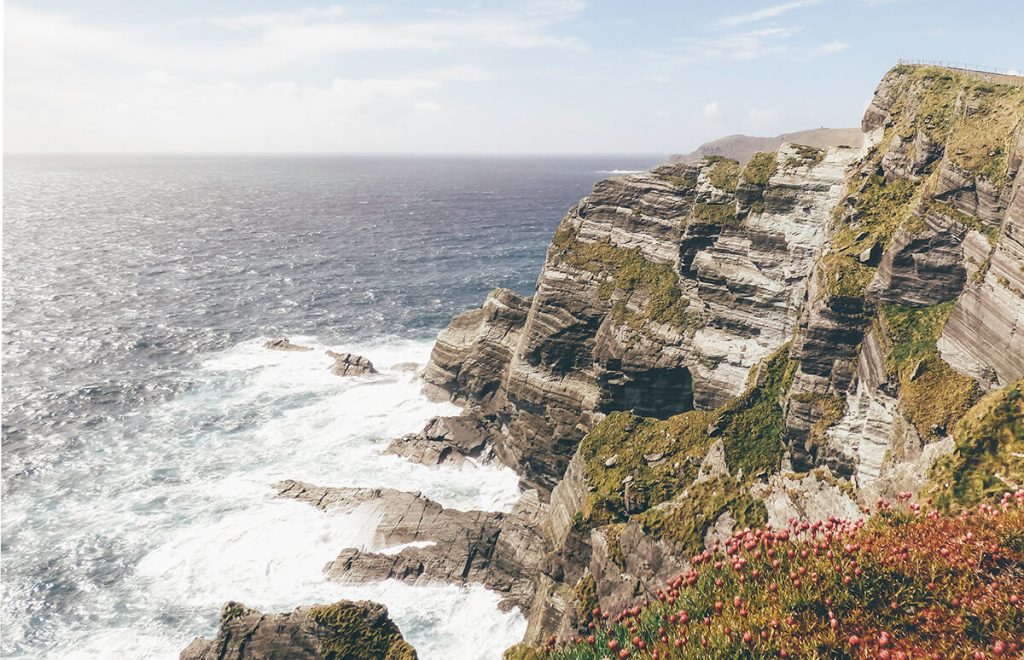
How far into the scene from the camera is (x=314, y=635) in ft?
89.3

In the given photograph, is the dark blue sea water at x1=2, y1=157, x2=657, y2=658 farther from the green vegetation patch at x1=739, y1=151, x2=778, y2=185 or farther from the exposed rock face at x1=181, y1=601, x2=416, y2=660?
the green vegetation patch at x1=739, y1=151, x2=778, y2=185

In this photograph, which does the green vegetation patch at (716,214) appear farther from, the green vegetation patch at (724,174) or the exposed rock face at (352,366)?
the exposed rock face at (352,366)

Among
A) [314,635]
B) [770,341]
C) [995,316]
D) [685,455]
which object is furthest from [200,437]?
[995,316]

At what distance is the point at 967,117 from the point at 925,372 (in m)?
15.7

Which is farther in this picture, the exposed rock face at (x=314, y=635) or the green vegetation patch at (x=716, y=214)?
the green vegetation patch at (x=716, y=214)

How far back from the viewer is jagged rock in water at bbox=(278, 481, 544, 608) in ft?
144

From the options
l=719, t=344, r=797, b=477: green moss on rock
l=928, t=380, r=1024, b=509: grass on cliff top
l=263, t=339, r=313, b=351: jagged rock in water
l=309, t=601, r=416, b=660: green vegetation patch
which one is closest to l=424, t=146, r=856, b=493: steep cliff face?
l=719, t=344, r=797, b=477: green moss on rock

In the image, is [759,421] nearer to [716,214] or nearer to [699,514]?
[699,514]

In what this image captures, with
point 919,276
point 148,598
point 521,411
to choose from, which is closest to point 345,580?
point 148,598

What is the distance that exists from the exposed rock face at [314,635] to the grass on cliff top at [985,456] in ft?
69.9

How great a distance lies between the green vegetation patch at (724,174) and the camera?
49719 mm

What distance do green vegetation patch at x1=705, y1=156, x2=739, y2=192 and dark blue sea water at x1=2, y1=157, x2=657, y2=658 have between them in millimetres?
33396

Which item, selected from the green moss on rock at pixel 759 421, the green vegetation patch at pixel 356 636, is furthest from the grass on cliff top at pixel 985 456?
the green vegetation patch at pixel 356 636

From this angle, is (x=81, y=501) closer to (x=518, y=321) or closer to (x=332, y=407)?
(x=332, y=407)
